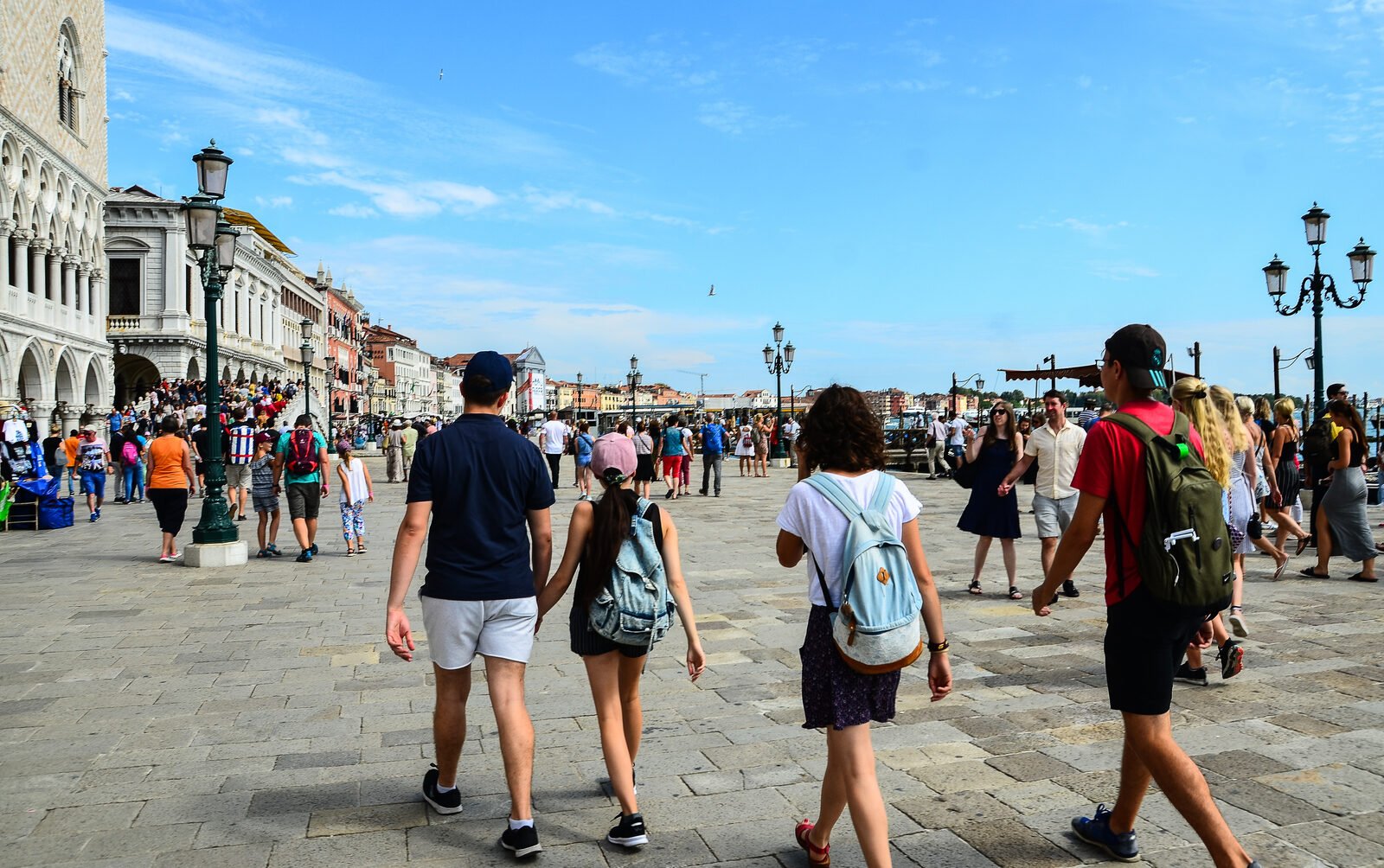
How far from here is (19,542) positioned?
42.7 feet

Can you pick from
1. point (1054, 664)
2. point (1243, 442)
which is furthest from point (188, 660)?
point (1243, 442)

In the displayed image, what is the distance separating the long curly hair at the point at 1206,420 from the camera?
15.4ft

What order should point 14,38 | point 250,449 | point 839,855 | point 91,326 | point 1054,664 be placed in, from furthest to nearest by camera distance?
point 91,326 → point 14,38 → point 250,449 → point 1054,664 → point 839,855

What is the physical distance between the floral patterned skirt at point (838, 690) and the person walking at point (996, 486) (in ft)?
17.7

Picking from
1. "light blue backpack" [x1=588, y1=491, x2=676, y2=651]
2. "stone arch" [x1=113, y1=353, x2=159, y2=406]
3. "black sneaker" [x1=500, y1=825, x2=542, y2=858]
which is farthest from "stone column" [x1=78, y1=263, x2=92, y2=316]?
"black sneaker" [x1=500, y1=825, x2=542, y2=858]

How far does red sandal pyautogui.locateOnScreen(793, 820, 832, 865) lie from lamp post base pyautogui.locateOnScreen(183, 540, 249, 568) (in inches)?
350

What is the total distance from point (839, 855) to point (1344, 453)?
7.47m

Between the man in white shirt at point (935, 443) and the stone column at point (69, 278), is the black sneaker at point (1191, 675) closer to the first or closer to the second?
the man in white shirt at point (935, 443)

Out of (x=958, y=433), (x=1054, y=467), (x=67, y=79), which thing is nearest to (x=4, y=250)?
(x=67, y=79)

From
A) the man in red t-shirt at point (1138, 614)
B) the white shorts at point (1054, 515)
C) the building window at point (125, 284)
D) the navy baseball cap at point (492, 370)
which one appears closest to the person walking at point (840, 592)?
the man in red t-shirt at point (1138, 614)

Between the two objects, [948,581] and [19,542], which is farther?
[19,542]

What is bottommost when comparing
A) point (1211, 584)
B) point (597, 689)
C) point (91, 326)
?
point (597, 689)

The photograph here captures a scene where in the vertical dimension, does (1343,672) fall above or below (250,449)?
below

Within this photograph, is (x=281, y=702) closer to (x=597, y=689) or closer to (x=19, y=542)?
(x=597, y=689)
